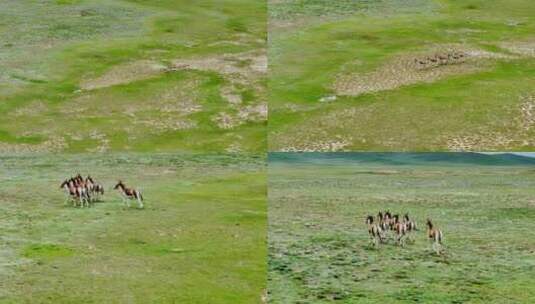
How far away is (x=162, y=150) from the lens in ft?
197

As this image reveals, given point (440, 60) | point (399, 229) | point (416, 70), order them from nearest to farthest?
point (399, 229) → point (416, 70) → point (440, 60)

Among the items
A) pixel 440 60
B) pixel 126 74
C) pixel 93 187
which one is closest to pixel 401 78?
pixel 440 60

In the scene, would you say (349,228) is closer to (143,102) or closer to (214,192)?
(214,192)

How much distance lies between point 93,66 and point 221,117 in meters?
19.4

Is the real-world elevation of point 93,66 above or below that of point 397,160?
above

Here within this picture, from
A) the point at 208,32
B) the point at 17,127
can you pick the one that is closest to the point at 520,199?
the point at 17,127

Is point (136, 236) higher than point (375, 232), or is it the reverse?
point (375, 232)

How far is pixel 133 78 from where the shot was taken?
73.8 meters

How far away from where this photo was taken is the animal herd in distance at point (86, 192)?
149 feet

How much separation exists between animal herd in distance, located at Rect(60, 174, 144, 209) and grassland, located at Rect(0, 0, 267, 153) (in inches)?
521

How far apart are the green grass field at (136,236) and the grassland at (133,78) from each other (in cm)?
402

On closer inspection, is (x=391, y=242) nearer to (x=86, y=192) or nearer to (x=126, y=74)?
(x=86, y=192)

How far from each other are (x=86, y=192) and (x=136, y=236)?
753 centimetres

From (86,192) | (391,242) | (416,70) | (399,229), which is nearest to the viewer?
(399,229)
